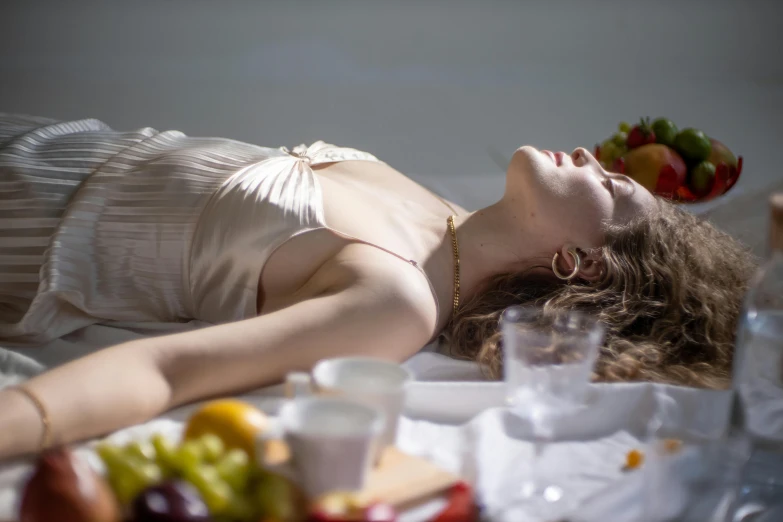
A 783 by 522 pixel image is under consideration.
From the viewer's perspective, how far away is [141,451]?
30.5 inches

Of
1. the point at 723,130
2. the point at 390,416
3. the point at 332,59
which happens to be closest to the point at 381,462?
the point at 390,416

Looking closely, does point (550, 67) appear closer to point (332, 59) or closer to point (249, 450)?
point (332, 59)

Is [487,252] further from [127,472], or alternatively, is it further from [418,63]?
[418,63]

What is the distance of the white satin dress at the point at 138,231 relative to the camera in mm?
→ 1350

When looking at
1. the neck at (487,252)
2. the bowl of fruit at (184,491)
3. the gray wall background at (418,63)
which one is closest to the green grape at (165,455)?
the bowl of fruit at (184,491)

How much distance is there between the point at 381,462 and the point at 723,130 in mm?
2847

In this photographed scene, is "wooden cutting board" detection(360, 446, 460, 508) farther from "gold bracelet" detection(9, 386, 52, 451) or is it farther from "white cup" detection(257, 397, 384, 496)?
"gold bracelet" detection(9, 386, 52, 451)

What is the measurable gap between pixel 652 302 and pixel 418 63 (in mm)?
2582

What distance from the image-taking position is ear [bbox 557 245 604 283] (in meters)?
1.49

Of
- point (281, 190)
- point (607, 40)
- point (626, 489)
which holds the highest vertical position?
point (607, 40)

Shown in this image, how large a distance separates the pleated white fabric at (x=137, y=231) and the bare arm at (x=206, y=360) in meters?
0.20

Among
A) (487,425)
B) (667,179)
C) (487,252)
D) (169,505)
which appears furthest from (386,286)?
(667,179)

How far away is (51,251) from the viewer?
4.54 ft

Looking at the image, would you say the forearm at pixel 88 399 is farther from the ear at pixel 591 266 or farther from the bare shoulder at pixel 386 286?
the ear at pixel 591 266
